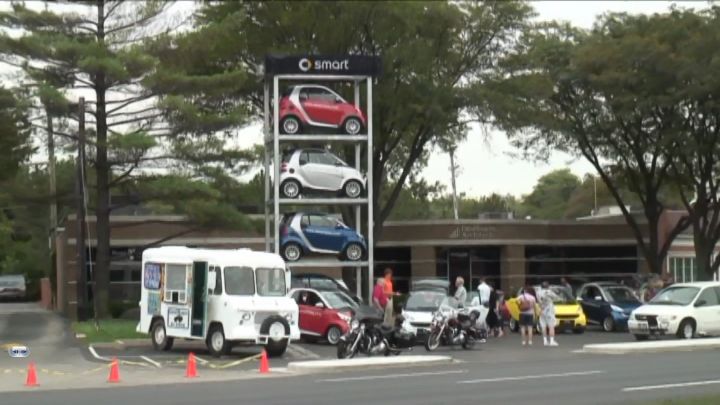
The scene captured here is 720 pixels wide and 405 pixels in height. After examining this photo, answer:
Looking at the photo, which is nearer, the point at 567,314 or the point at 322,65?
the point at 567,314

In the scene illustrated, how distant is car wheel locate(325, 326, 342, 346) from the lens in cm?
3134

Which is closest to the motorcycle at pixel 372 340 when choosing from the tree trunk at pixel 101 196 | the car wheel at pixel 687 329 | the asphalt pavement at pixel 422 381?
the asphalt pavement at pixel 422 381

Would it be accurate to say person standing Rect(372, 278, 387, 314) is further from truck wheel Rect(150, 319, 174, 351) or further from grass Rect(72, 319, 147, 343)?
truck wheel Rect(150, 319, 174, 351)

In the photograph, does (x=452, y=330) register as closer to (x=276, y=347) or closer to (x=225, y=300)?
(x=276, y=347)

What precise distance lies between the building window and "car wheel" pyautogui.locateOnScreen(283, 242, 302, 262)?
27.4 metres

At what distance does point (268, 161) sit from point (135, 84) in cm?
498

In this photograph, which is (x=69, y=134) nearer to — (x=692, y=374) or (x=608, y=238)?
(x=692, y=374)

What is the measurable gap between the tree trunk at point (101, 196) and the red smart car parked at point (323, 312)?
8160mm

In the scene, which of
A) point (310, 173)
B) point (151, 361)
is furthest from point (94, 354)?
point (310, 173)

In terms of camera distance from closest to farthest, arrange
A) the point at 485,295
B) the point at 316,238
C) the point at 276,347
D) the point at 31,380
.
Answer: the point at 31,380
the point at 276,347
the point at 485,295
the point at 316,238

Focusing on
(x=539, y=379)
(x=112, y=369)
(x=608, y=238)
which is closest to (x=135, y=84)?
(x=112, y=369)

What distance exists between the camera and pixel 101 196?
3925 centimetres

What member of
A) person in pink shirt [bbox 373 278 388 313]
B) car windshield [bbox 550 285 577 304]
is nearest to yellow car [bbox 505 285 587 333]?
car windshield [bbox 550 285 577 304]

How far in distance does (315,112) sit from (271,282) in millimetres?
10955
